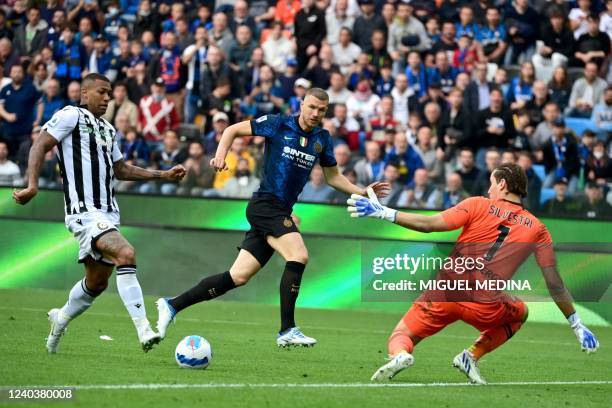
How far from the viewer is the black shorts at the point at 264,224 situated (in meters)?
10.8

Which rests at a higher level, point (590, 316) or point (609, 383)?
point (609, 383)

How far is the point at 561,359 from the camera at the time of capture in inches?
467

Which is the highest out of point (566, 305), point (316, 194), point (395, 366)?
point (566, 305)

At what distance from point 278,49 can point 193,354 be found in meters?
12.9

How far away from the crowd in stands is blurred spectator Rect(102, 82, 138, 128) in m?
0.04

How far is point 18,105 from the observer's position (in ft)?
69.5

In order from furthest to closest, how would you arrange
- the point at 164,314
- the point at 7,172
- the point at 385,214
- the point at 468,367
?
the point at 7,172 < the point at 164,314 < the point at 468,367 < the point at 385,214

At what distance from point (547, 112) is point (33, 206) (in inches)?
333

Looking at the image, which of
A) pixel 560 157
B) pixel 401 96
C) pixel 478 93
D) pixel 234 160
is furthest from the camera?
pixel 401 96

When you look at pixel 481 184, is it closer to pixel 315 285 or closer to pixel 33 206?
pixel 315 285

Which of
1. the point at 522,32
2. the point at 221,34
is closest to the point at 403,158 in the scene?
the point at 522,32

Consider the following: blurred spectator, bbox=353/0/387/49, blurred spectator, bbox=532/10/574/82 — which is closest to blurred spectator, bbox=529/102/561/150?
blurred spectator, bbox=532/10/574/82

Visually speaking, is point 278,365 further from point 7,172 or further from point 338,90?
point 338,90

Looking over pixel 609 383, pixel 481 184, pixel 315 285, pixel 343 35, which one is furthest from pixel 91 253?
pixel 343 35
